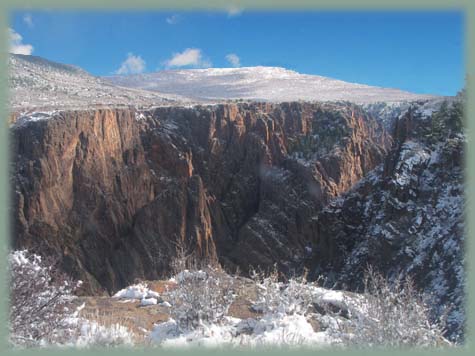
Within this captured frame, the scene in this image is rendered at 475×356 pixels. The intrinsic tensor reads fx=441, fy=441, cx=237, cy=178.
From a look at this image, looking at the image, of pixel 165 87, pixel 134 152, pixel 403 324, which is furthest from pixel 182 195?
pixel 165 87

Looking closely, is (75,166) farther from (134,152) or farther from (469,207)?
(469,207)

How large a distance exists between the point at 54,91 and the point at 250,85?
53656mm

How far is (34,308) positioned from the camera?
5.77m

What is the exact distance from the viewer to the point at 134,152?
4562 centimetres

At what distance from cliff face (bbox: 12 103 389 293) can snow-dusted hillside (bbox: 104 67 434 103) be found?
32576 millimetres

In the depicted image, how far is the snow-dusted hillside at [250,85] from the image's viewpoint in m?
89.1

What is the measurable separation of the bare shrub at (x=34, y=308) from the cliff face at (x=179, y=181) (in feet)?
97.0

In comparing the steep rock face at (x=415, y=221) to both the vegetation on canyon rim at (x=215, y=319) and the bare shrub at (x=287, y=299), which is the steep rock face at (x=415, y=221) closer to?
the bare shrub at (x=287, y=299)

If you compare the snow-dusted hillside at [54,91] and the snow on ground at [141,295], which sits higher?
the snow-dusted hillside at [54,91]

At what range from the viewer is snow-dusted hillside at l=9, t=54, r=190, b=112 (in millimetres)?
49188

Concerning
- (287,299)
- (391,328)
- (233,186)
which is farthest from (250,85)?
(391,328)

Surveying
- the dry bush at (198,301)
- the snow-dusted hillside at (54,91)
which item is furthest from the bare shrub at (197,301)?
the snow-dusted hillside at (54,91)

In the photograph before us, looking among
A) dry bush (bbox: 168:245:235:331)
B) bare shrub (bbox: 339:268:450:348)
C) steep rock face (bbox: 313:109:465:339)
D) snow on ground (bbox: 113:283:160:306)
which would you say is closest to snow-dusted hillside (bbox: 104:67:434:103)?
steep rock face (bbox: 313:109:465:339)

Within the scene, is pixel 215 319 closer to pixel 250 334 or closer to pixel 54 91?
pixel 250 334
